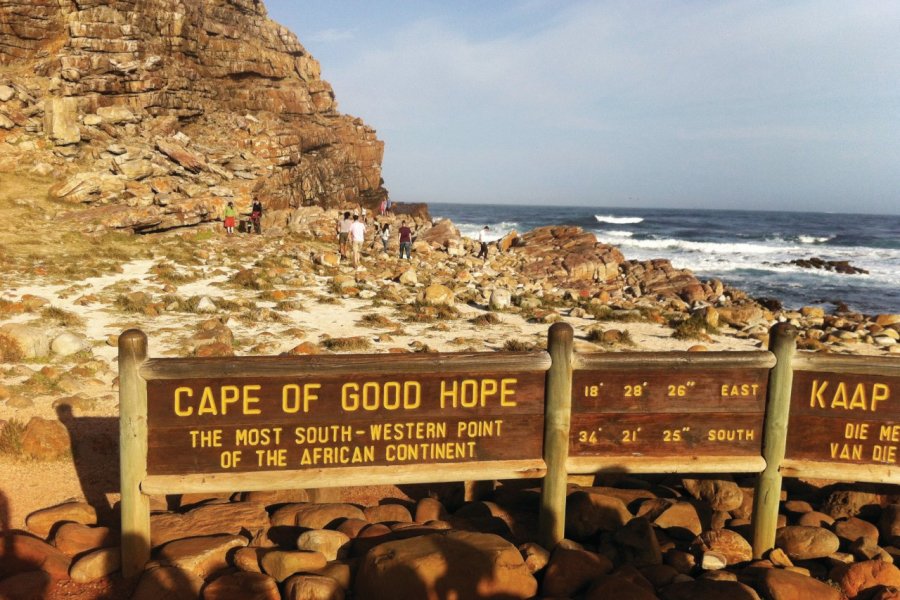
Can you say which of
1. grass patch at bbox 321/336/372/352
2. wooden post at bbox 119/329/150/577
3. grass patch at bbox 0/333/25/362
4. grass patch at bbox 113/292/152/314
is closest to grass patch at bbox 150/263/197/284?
grass patch at bbox 113/292/152/314

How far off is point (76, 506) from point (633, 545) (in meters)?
4.52

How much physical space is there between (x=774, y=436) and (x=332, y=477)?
3.27 meters

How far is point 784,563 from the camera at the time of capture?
4.68m

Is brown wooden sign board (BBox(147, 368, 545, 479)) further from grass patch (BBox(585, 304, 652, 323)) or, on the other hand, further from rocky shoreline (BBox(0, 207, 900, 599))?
grass patch (BBox(585, 304, 652, 323))

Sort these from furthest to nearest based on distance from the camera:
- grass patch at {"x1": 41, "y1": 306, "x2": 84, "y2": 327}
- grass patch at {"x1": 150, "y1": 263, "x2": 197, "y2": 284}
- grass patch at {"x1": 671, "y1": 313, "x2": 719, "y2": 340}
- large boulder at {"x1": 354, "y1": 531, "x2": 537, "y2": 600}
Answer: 1. grass patch at {"x1": 150, "y1": 263, "x2": 197, "y2": 284}
2. grass patch at {"x1": 671, "y1": 313, "x2": 719, "y2": 340}
3. grass patch at {"x1": 41, "y1": 306, "x2": 84, "y2": 327}
4. large boulder at {"x1": 354, "y1": 531, "x2": 537, "y2": 600}

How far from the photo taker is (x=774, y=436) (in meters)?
4.56

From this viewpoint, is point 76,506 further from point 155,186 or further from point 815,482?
point 155,186

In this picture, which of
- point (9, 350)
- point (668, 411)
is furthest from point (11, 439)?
point (668, 411)

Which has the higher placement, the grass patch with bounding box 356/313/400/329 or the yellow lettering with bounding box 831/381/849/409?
the yellow lettering with bounding box 831/381/849/409

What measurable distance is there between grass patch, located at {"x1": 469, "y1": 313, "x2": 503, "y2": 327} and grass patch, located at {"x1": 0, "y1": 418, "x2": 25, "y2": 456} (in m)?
9.42

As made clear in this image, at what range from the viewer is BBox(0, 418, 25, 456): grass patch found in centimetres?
614

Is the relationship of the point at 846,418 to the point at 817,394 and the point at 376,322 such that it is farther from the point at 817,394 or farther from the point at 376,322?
the point at 376,322

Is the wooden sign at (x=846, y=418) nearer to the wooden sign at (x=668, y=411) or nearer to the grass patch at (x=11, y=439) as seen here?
the wooden sign at (x=668, y=411)

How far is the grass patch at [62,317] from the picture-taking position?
1221 cm
